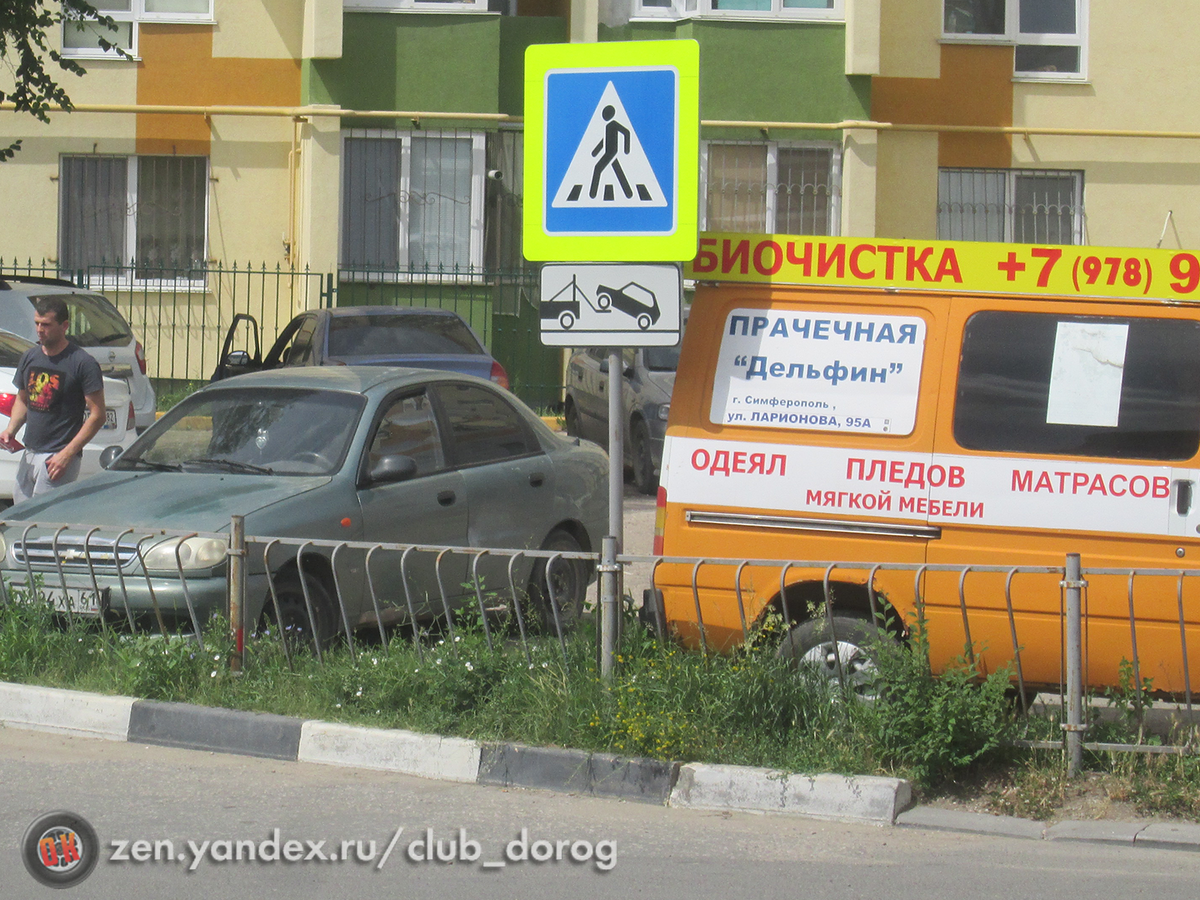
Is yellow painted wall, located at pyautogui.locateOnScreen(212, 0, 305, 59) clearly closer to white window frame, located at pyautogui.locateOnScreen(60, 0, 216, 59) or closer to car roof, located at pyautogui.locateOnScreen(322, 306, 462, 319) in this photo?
white window frame, located at pyautogui.locateOnScreen(60, 0, 216, 59)

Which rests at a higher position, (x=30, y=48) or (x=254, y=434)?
(x=30, y=48)

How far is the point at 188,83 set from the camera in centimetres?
1895

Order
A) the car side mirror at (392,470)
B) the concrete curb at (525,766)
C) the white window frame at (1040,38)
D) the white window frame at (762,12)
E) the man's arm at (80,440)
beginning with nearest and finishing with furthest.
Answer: the concrete curb at (525,766), the car side mirror at (392,470), the man's arm at (80,440), the white window frame at (762,12), the white window frame at (1040,38)

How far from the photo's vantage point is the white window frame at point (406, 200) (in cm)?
1853

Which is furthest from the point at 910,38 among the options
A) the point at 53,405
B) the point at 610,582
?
the point at 610,582

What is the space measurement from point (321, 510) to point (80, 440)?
247 cm

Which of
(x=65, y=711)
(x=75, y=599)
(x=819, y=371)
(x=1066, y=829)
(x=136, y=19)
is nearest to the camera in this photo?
(x=1066, y=829)

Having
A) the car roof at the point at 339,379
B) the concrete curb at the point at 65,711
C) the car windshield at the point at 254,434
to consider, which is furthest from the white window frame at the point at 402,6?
the concrete curb at the point at 65,711

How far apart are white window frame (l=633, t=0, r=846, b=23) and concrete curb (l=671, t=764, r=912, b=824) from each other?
1459cm

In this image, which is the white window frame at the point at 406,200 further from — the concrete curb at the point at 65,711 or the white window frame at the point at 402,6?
the concrete curb at the point at 65,711

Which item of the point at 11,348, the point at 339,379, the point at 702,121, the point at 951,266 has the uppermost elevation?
the point at 702,121

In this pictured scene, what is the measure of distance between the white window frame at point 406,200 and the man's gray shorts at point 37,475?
31.7 feet

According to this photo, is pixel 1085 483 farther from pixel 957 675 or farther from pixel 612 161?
pixel 612 161

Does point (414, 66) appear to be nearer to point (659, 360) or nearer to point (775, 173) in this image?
point (775, 173)
